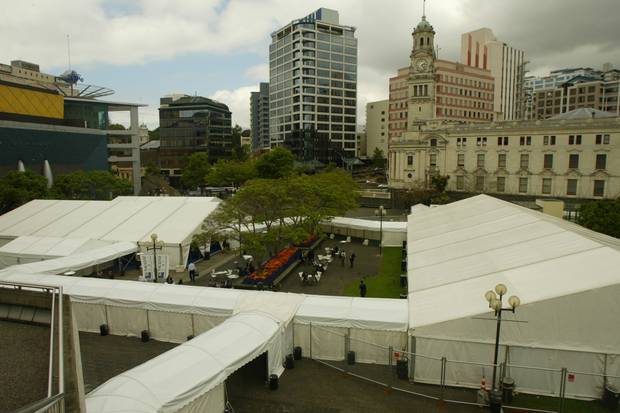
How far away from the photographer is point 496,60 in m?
130

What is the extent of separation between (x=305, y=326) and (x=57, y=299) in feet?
32.1

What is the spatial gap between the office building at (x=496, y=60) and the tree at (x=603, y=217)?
4021 inches

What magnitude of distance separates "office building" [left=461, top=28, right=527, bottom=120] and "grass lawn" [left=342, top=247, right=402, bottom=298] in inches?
4357

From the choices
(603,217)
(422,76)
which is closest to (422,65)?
(422,76)

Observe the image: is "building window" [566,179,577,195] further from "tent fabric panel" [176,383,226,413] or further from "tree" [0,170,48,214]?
"tree" [0,170,48,214]

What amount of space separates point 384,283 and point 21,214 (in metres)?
32.1

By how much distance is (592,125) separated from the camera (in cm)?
5494

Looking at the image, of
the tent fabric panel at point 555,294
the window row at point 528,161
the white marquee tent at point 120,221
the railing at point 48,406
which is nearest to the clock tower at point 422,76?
the window row at point 528,161

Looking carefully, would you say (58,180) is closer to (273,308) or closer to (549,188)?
(273,308)

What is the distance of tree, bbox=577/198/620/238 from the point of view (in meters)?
31.0

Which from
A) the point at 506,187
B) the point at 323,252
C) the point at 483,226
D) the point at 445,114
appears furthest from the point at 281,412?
the point at 445,114

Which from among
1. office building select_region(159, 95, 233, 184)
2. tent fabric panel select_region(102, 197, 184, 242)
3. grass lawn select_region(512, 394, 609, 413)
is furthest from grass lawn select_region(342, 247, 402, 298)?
office building select_region(159, 95, 233, 184)

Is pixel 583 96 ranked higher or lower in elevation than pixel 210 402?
higher

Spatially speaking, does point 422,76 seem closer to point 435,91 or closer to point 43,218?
point 435,91
